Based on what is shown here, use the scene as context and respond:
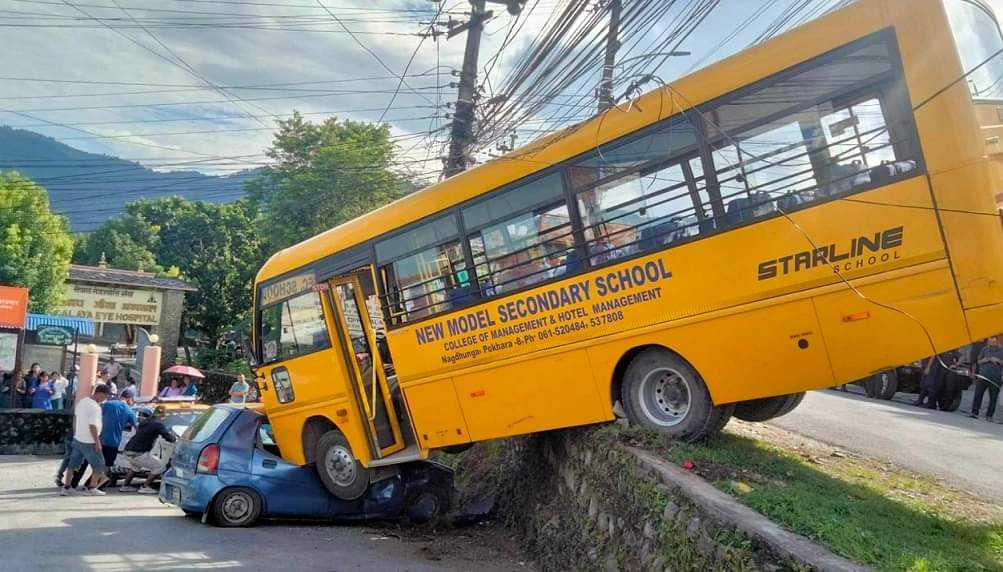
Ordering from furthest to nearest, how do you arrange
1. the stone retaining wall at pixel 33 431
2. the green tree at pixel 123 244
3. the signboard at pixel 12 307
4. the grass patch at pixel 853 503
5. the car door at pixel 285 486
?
the green tree at pixel 123 244 < the signboard at pixel 12 307 < the stone retaining wall at pixel 33 431 < the car door at pixel 285 486 < the grass patch at pixel 853 503

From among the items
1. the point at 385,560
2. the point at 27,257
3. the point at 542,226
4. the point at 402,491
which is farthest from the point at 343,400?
the point at 27,257

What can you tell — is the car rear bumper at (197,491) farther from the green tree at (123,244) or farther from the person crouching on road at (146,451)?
the green tree at (123,244)

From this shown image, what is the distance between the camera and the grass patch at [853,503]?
4.49m

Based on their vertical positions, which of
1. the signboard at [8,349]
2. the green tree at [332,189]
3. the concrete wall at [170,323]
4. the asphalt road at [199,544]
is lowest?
the asphalt road at [199,544]

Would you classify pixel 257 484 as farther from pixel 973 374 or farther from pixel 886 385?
pixel 886 385

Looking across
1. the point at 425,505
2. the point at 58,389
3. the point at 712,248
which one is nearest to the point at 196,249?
the point at 58,389

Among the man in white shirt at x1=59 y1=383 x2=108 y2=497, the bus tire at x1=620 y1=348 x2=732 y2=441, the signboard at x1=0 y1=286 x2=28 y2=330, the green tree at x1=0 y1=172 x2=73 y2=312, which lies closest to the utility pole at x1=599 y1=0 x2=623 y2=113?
the bus tire at x1=620 y1=348 x2=732 y2=441

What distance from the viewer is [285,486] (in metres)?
9.36

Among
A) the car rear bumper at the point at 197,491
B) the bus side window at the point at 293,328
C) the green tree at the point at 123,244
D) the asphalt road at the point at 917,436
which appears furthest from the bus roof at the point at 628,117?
the green tree at the point at 123,244

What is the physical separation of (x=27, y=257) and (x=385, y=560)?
2861cm

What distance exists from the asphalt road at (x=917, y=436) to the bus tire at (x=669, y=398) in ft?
8.10

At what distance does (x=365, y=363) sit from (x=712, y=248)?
490 cm

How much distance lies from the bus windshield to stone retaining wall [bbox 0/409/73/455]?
17572 millimetres

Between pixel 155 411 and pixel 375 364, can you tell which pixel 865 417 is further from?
pixel 155 411
